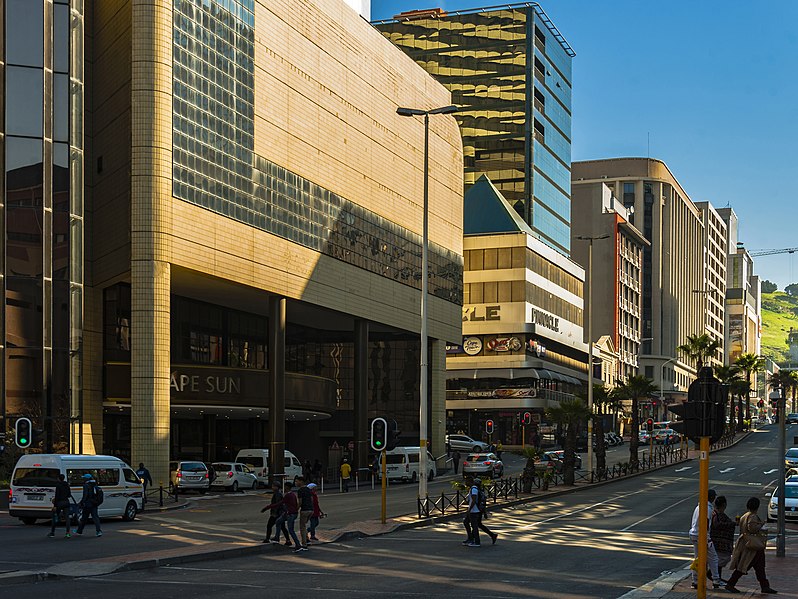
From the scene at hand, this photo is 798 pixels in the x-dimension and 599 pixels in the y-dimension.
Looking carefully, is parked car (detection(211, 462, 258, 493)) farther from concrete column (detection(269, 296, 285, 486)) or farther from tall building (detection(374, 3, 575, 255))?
tall building (detection(374, 3, 575, 255))

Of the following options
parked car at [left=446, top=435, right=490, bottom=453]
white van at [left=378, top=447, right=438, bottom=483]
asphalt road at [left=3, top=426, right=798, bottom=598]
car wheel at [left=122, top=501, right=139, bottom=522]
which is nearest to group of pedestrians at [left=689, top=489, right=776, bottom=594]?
asphalt road at [left=3, top=426, right=798, bottom=598]

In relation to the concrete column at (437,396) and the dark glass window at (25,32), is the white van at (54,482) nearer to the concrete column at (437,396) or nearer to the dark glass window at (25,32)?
the dark glass window at (25,32)

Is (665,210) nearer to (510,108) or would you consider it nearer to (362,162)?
(510,108)

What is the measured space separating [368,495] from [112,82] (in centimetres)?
2346

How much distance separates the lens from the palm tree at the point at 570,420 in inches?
2254

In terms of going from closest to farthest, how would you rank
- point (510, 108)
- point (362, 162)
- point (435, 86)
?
point (362, 162), point (435, 86), point (510, 108)

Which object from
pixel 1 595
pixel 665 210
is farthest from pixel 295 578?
pixel 665 210

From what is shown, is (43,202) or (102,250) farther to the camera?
(102,250)

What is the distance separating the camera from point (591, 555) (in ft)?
89.9

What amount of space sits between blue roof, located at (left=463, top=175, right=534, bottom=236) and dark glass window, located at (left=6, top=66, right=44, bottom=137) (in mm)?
69010

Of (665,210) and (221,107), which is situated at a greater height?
(665,210)

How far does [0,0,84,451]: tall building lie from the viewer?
49406 millimetres

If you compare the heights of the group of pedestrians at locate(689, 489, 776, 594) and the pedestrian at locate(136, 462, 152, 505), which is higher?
the group of pedestrians at locate(689, 489, 776, 594)

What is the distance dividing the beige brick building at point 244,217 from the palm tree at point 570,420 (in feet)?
49.6
